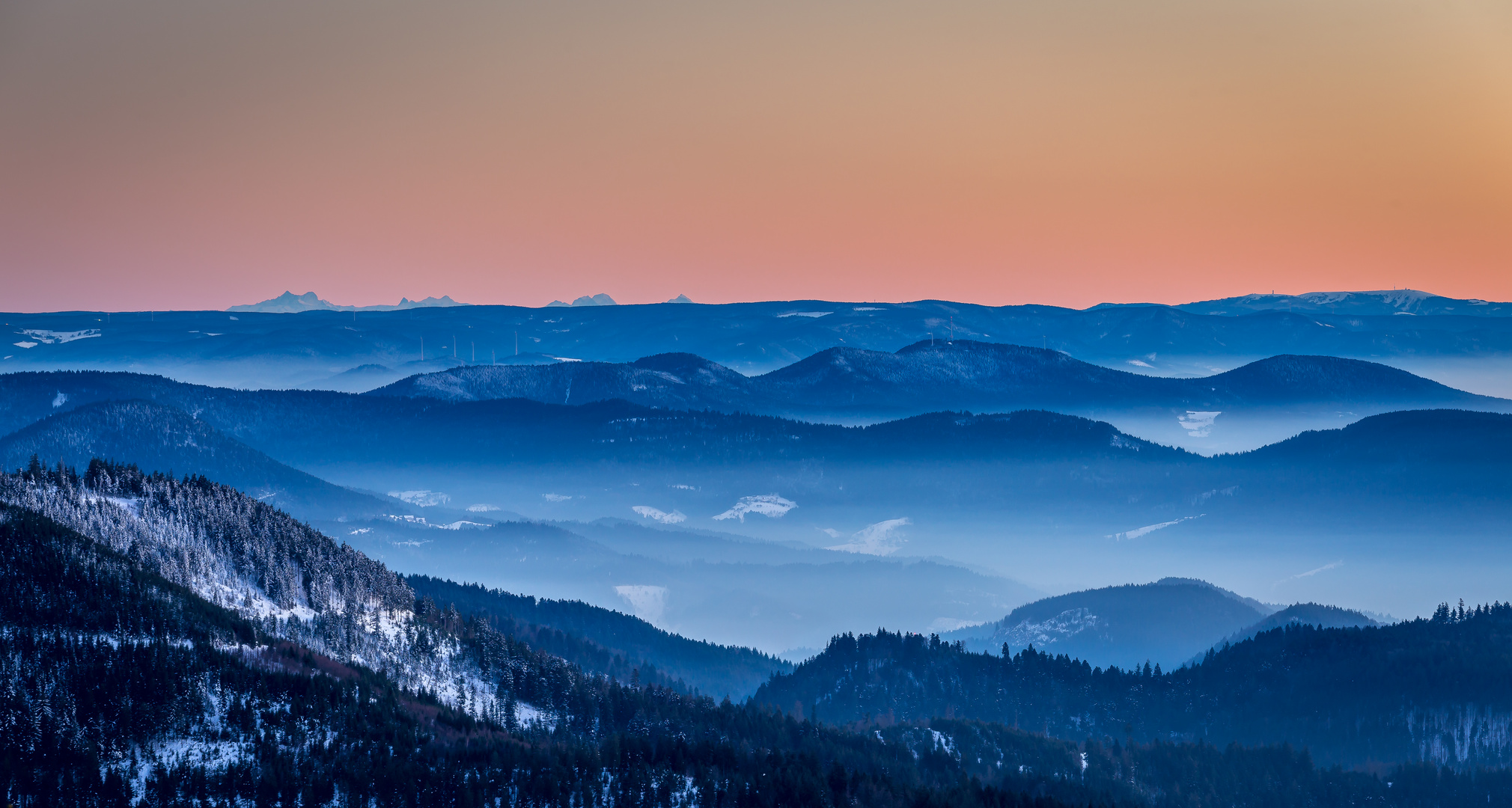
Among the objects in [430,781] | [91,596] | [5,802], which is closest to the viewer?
[5,802]

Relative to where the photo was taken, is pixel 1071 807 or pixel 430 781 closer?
pixel 430 781

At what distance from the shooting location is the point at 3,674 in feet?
456

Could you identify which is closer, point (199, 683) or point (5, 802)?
point (5, 802)

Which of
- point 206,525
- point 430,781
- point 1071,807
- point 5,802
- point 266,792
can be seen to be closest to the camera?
point 5,802

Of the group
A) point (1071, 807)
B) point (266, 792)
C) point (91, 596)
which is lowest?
point (1071, 807)

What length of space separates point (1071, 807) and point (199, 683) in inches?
3848

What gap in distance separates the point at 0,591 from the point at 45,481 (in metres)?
38.3

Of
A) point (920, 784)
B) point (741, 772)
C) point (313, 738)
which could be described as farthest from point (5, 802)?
point (920, 784)

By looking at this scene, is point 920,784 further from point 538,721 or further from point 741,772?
point 538,721

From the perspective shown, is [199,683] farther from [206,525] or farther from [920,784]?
[920,784]

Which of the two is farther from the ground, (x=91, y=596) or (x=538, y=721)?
(x=91, y=596)

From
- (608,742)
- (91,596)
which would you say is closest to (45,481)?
(91,596)

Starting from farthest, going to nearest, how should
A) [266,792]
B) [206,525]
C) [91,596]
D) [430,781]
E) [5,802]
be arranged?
1. [206,525]
2. [91,596]
3. [430,781]
4. [266,792]
5. [5,802]

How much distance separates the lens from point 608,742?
164 meters
